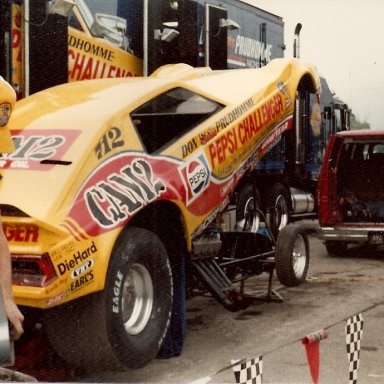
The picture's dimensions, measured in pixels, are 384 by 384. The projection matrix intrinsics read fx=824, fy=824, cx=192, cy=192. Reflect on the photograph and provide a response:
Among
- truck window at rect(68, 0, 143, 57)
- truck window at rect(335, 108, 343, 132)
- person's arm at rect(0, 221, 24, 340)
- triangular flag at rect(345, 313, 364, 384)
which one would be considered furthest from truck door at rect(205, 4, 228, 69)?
truck window at rect(335, 108, 343, 132)

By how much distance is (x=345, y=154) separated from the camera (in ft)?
34.2

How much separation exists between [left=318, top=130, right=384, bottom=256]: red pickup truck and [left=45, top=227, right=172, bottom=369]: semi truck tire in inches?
217

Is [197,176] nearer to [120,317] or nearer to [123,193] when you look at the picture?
[123,193]

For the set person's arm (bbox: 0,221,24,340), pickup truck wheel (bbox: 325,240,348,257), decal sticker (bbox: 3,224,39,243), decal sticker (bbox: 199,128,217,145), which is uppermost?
decal sticker (bbox: 199,128,217,145)

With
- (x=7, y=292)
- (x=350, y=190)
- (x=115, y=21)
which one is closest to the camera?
(x=7, y=292)

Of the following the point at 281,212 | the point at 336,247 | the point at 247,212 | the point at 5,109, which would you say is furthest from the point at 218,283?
the point at 281,212

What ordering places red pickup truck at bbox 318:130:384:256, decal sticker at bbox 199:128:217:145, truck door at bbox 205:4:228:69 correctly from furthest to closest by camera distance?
red pickup truck at bbox 318:130:384:256 → truck door at bbox 205:4:228:69 → decal sticker at bbox 199:128:217:145

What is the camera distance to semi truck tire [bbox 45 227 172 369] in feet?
14.4

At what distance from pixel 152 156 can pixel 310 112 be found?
8040 mm

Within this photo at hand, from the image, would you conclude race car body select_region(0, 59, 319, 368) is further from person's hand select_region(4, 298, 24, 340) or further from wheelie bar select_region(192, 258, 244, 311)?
person's hand select_region(4, 298, 24, 340)

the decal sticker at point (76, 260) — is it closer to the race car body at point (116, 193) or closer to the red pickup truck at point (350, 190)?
the race car body at point (116, 193)

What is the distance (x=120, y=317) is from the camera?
4496mm

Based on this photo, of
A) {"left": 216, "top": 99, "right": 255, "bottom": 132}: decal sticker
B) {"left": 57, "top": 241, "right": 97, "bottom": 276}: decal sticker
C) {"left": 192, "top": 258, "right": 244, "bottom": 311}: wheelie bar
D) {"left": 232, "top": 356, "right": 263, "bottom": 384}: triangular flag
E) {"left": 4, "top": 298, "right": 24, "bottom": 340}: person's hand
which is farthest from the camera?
{"left": 216, "top": 99, "right": 255, "bottom": 132}: decal sticker

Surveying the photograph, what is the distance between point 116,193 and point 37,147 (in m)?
0.53
